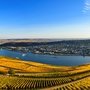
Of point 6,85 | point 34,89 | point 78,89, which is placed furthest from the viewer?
point 6,85

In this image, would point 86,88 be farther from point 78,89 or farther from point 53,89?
point 53,89

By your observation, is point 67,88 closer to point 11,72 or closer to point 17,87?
point 17,87

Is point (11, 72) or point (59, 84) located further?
point (11, 72)

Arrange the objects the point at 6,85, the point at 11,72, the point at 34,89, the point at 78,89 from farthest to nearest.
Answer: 1. the point at 11,72
2. the point at 6,85
3. the point at 34,89
4. the point at 78,89

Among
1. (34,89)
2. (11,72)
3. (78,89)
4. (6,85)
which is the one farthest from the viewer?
(11,72)

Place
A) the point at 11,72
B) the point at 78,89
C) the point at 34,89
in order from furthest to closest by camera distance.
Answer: the point at 11,72
the point at 34,89
the point at 78,89

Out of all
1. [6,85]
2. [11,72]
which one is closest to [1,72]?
[11,72]

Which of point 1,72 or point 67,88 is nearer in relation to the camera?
point 67,88

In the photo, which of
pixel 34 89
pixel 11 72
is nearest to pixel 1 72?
pixel 11 72
